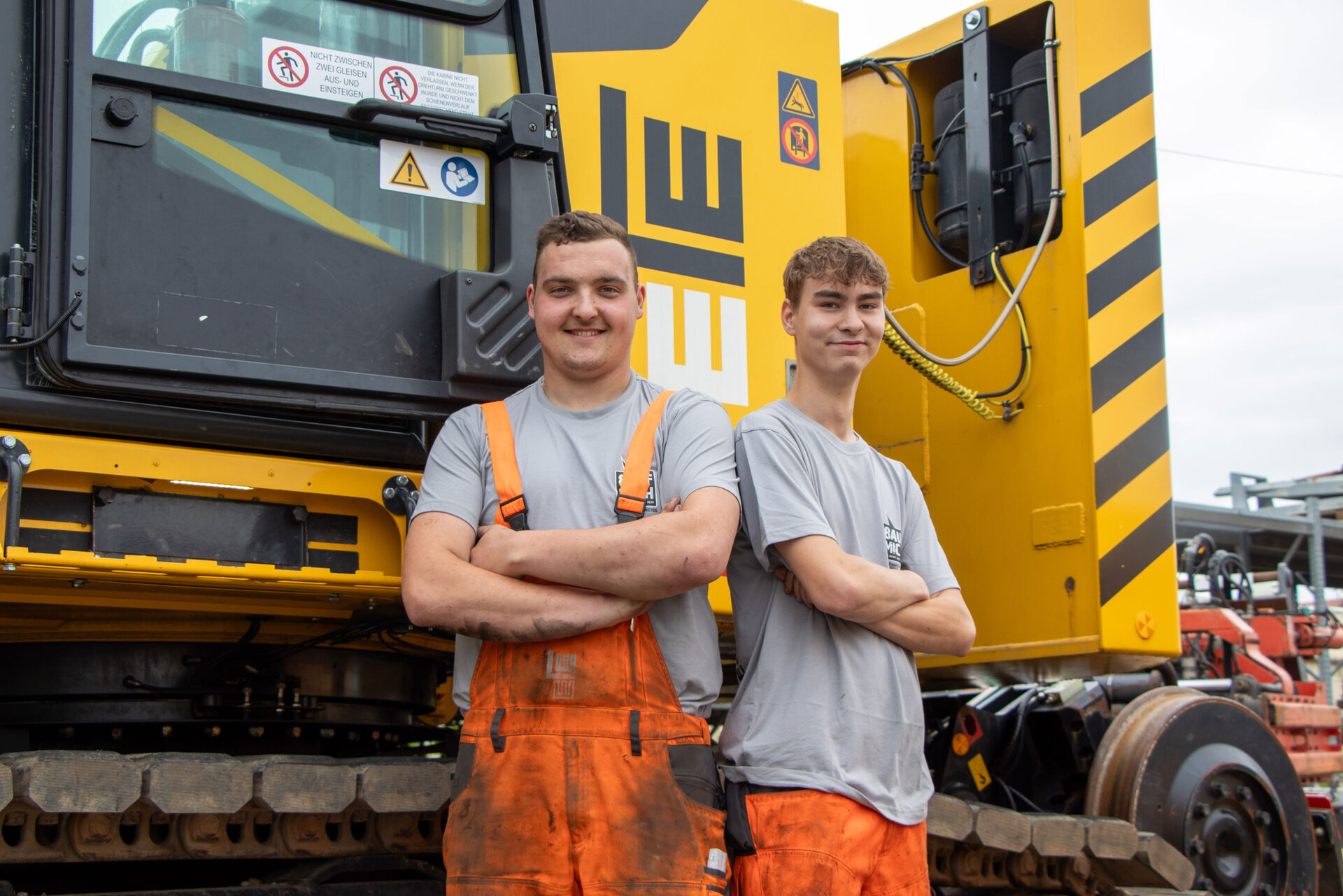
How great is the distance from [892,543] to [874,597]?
0.26 meters

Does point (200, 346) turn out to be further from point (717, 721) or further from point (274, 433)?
point (717, 721)

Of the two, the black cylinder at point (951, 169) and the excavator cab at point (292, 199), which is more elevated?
the black cylinder at point (951, 169)

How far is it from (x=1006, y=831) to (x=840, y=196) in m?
1.96

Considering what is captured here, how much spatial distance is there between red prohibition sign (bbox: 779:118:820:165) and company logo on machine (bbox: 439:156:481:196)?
1084mm

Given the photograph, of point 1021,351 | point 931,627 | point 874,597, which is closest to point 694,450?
point 874,597

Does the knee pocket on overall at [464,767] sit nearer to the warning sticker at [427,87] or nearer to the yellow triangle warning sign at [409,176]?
the yellow triangle warning sign at [409,176]

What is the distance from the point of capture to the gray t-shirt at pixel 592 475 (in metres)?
2.52

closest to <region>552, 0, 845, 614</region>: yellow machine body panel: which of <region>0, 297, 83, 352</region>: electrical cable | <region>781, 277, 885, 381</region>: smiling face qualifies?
<region>781, 277, 885, 381</region>: smiling face

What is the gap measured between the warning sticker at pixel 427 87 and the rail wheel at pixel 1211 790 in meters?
3.03

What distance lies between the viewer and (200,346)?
2.61 meters

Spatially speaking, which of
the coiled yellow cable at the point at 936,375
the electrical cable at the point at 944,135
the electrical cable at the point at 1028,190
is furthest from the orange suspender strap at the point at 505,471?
the electrical cable at the point at 944,135

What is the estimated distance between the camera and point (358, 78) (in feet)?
9.41

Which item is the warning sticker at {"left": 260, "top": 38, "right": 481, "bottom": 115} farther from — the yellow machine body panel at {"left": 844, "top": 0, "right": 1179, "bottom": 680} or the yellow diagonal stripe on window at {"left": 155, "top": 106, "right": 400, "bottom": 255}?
the yellow machine body panel at {"left": 844, "top": 0, "right": 1179, "bottom": 680}

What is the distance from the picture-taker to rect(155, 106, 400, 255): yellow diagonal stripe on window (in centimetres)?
266
